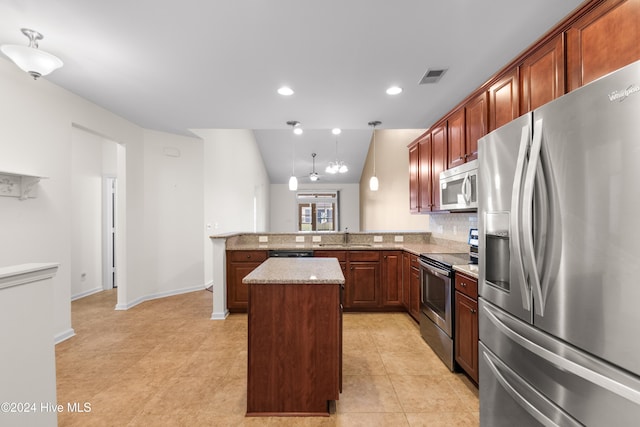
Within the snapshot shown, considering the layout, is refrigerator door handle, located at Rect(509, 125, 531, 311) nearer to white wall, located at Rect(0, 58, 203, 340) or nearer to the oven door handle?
the oven door handle

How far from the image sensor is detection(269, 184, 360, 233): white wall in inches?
409

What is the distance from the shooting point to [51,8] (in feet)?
5.90

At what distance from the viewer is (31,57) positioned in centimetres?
197

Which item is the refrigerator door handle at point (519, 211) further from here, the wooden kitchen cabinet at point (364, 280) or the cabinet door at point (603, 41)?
the wooden kitchen cabinet at point (364, 280)

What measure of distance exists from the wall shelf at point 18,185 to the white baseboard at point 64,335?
1469 mm

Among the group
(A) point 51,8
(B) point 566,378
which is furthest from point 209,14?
(B) point 566,378

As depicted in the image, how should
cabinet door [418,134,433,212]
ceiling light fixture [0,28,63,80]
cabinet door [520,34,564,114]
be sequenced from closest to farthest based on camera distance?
cabinet door [520,34,564,114], ceiling light fixture [0,28,63,80], cabinet door [418,134,433,212]

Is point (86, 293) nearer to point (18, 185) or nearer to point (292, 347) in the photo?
point (18, 185)

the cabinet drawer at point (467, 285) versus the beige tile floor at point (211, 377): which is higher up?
the cabinet drawer at point (467, 285)

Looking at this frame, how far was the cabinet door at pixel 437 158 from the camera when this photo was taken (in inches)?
129

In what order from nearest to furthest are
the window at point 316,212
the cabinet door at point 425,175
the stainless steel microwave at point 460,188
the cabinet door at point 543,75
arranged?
the cabinet door at point 543,75, the stainless steel microwave at point 460,188, the cabinet door at point 425,175, the window at point 316,212

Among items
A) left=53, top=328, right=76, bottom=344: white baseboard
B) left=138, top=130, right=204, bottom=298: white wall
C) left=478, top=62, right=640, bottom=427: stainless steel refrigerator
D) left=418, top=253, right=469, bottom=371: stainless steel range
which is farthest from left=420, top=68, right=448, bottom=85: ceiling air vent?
left=53, top=328, right=76, bottom=344: white baseboard

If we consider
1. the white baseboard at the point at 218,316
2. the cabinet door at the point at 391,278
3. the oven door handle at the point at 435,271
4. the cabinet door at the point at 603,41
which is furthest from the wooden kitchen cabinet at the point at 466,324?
the white baseboard at the point at 218,316

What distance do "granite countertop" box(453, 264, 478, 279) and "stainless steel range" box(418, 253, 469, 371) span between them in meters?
0.08
